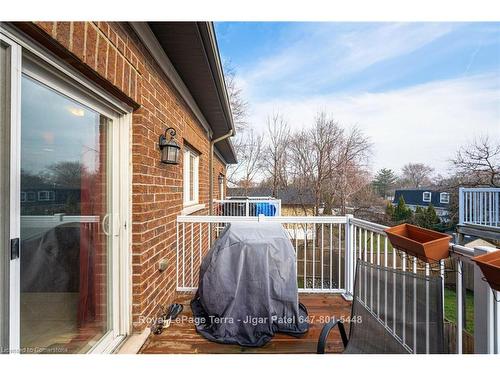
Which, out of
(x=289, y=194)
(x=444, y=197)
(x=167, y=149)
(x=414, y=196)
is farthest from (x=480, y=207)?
(x=414, y=196)

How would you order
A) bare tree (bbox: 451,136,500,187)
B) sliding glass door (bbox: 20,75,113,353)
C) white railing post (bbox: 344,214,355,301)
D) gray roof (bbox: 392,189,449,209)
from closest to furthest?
1. sliding glass door (bbox: 20,75,113,353)
2. white railing post (bbox: 344,214,355,301)
3. bare tree (bbox: 451,136,500,187)
4. gray roof (bbox: 392,189,449,209)

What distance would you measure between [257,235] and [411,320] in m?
1.17

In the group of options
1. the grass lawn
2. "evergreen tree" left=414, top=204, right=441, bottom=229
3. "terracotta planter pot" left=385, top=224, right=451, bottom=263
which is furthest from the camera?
"evergreen tree" left=414, top=204, right=441, bottom=229

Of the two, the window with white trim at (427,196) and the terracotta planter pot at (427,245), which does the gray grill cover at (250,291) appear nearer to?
the terracotta planter pot at (427,245)

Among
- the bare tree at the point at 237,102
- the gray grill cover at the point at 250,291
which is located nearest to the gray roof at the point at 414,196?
the bare tree at the point at 237,102

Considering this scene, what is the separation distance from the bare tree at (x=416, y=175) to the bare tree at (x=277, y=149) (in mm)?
6147

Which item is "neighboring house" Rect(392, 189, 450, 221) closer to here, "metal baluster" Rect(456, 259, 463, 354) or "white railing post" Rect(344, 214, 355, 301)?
"white railing post" Rect(344, 214, 355, 301)

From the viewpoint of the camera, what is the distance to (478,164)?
9.16 metres

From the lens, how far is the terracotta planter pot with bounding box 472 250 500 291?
1010 millimetres

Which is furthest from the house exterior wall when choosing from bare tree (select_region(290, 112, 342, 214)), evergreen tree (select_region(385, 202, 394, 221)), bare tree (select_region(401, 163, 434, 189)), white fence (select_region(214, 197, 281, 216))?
evergreen tree (select_region(385, 202, 394, 221))

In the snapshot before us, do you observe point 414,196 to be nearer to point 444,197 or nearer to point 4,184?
point 444,197

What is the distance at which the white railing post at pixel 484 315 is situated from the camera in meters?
1.18

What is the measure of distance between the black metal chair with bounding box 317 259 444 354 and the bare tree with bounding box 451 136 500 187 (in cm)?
910
